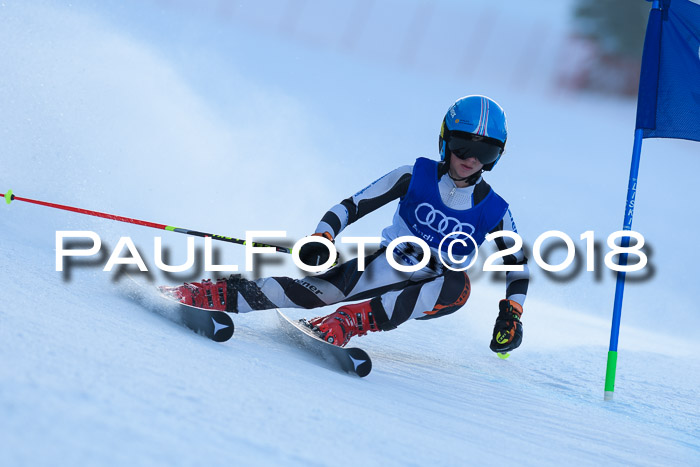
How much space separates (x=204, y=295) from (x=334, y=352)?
2.16 ft

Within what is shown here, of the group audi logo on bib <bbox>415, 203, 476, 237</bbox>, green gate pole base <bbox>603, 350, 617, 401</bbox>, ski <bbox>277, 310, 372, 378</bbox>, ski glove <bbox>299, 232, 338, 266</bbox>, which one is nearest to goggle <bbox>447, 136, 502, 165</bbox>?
audi logo on bib <bbox>415, 203, 476, 237</bbox>

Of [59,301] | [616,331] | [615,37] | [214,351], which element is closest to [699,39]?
[616,331]

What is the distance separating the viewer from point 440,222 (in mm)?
2916

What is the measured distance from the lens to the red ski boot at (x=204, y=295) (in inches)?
102

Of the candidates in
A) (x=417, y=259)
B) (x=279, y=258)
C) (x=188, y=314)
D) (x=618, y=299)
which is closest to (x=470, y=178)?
(x=417, y=259)

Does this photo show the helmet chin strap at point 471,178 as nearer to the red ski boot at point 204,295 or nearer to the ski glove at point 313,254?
the ski glove at point 313,254

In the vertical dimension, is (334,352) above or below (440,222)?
below

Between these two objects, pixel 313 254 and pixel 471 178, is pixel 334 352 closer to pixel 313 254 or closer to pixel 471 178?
pixel 313 254

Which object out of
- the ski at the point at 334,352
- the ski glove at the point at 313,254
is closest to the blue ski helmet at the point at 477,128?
the ski glove at the point at 313,254

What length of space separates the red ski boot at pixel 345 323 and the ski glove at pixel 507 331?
0.50 metres

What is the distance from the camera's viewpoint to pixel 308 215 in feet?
25.9

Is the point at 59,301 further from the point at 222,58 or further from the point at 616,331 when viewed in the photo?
the point at 222,58

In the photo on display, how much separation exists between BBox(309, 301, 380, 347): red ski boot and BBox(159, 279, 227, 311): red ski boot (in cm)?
39

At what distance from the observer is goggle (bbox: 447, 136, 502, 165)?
2789 millimetres
